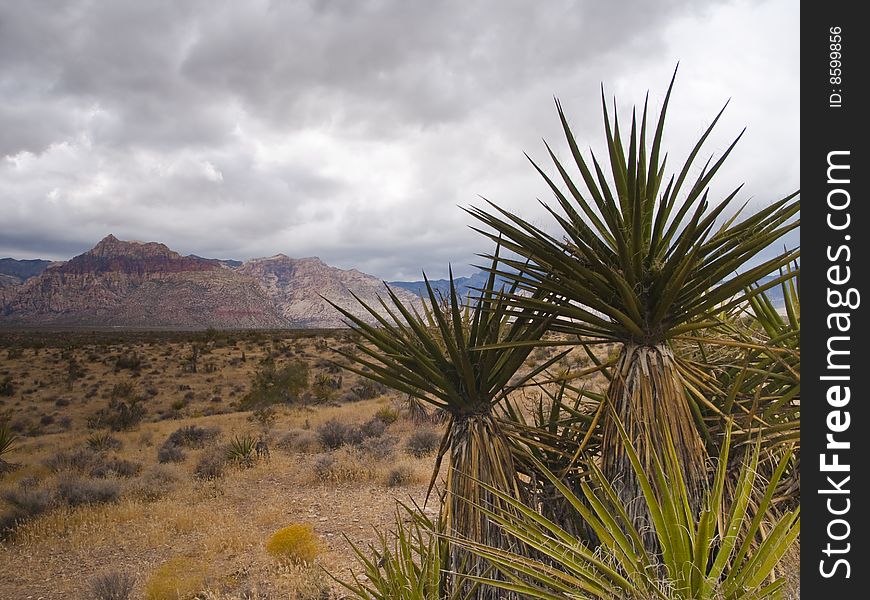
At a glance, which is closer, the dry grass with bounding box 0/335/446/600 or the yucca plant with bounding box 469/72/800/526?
the yucca plant with bounding box 469/72/800/526

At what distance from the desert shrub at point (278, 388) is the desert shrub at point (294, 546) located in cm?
1576

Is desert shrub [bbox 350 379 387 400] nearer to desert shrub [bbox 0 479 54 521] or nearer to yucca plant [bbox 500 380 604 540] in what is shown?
desert shrub [bbox 0 479 54 521]

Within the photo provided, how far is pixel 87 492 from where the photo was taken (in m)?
10.6

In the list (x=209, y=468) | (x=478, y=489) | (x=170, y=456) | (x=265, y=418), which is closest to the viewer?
(x=478, y=489)

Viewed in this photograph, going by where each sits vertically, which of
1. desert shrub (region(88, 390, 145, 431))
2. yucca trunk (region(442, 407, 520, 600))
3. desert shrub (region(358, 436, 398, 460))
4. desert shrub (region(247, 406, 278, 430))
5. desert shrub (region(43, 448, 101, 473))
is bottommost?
desert shrub (region(88, 390, 145, 431))

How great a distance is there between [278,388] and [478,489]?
886 inches

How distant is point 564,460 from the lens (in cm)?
369

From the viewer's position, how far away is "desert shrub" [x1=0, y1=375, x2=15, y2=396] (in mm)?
28000

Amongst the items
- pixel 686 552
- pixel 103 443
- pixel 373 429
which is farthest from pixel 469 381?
pixel 103 443

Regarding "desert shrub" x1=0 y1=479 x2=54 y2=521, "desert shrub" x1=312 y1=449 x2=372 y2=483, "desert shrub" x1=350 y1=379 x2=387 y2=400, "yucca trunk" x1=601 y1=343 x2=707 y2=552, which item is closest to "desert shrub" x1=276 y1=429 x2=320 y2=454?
"desert shrub" x1=312 y1=449 x2=372 y2=483

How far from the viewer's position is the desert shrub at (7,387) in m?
28.0

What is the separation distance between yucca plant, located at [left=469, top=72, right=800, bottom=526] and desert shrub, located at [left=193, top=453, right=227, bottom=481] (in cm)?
1182

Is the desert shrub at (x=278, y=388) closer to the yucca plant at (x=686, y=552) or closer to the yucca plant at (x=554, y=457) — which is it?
the yucca plant at (x=554, y=457)

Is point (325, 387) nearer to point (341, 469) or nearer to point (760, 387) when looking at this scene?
point (341, 469)
